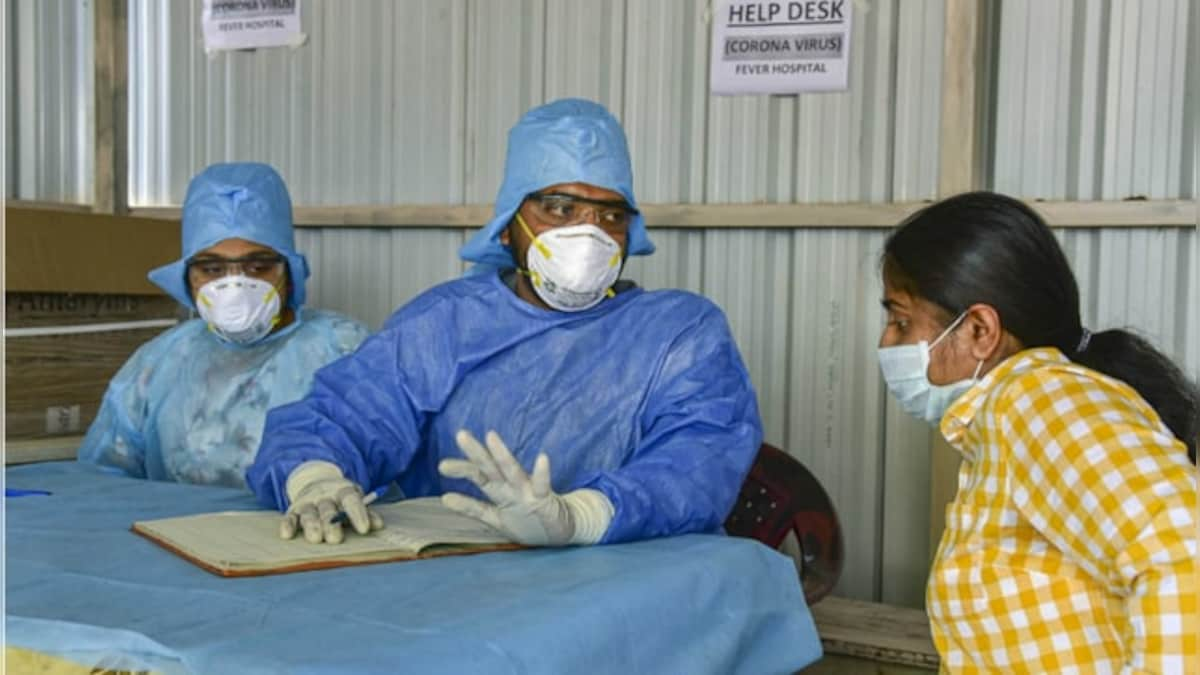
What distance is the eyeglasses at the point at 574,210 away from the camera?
6.64 feet

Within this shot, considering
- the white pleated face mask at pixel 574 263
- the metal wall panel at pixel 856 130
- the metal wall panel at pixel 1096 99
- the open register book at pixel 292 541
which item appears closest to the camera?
the open register book at pixel 292 541

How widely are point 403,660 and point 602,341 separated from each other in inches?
42.6

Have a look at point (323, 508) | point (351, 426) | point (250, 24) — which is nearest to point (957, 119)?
point (351, 426)

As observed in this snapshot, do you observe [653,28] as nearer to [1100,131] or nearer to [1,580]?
[1100,131]

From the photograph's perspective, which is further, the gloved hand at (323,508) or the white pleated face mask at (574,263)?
the white pleated face mask at (574,263)

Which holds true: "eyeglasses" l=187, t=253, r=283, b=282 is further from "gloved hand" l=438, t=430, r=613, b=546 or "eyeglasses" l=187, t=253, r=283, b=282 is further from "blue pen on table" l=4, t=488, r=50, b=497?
"gloved hand" l=438, t=430, r=613, b=546

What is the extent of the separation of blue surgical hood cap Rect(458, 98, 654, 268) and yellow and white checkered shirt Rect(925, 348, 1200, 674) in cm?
84

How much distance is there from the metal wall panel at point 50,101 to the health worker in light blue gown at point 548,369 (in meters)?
2.30

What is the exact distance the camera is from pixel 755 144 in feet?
9.56

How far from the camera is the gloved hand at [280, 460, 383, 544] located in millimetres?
1419

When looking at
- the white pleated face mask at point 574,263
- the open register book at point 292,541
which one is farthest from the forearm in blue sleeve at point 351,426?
the white pleated face mask at point 574,263

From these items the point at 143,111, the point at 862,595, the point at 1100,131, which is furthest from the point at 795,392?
the point at 143,111

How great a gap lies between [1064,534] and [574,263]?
3.29ft

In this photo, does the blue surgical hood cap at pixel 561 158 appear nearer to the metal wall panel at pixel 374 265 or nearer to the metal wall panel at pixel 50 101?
the metal wall panel at pixel 374 265
